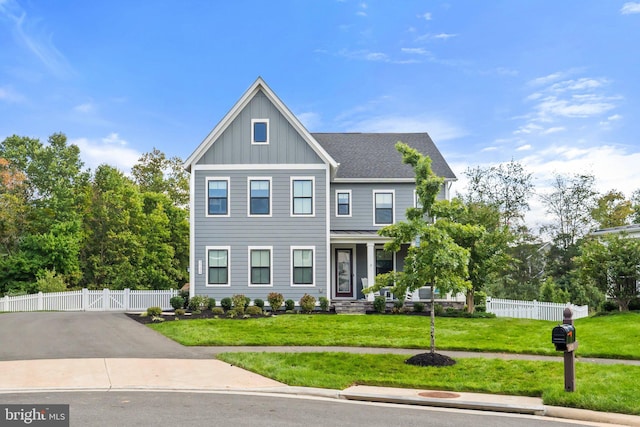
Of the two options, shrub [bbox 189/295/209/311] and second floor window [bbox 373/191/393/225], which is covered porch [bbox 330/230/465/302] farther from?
shrub [bbox 189/295/209/311]

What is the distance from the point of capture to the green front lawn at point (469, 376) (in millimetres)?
9500

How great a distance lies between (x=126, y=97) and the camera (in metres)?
29.8

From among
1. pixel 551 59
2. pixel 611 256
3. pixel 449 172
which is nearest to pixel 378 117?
pixel 449 172

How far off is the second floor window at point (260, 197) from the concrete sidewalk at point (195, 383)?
1270cm

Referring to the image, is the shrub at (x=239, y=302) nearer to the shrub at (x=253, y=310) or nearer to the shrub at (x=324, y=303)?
the shrub at (x=253, y=310)

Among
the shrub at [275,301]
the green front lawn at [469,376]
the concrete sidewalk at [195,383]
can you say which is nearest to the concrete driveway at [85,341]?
the concrete sidewalk at [195,383]

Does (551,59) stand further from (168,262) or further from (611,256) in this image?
(168,262)

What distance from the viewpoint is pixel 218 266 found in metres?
25.3

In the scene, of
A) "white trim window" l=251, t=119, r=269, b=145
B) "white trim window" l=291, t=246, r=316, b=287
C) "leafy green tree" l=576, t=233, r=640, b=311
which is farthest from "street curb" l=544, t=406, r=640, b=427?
"white trim window" l=251, t=119, r=269, b=145

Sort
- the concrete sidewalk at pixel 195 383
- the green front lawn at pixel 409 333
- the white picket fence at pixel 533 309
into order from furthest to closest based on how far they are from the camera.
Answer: the white picket fence at pixel 533 309 → the green front lawn at pixel 409 333 → the concrete sidewalk at pixel 195 383

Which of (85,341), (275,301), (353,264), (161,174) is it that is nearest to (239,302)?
(275,301)

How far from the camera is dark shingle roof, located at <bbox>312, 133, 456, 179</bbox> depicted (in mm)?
28231

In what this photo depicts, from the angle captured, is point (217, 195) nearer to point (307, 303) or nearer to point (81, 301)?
point (307, 303)

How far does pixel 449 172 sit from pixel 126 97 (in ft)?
54.6
